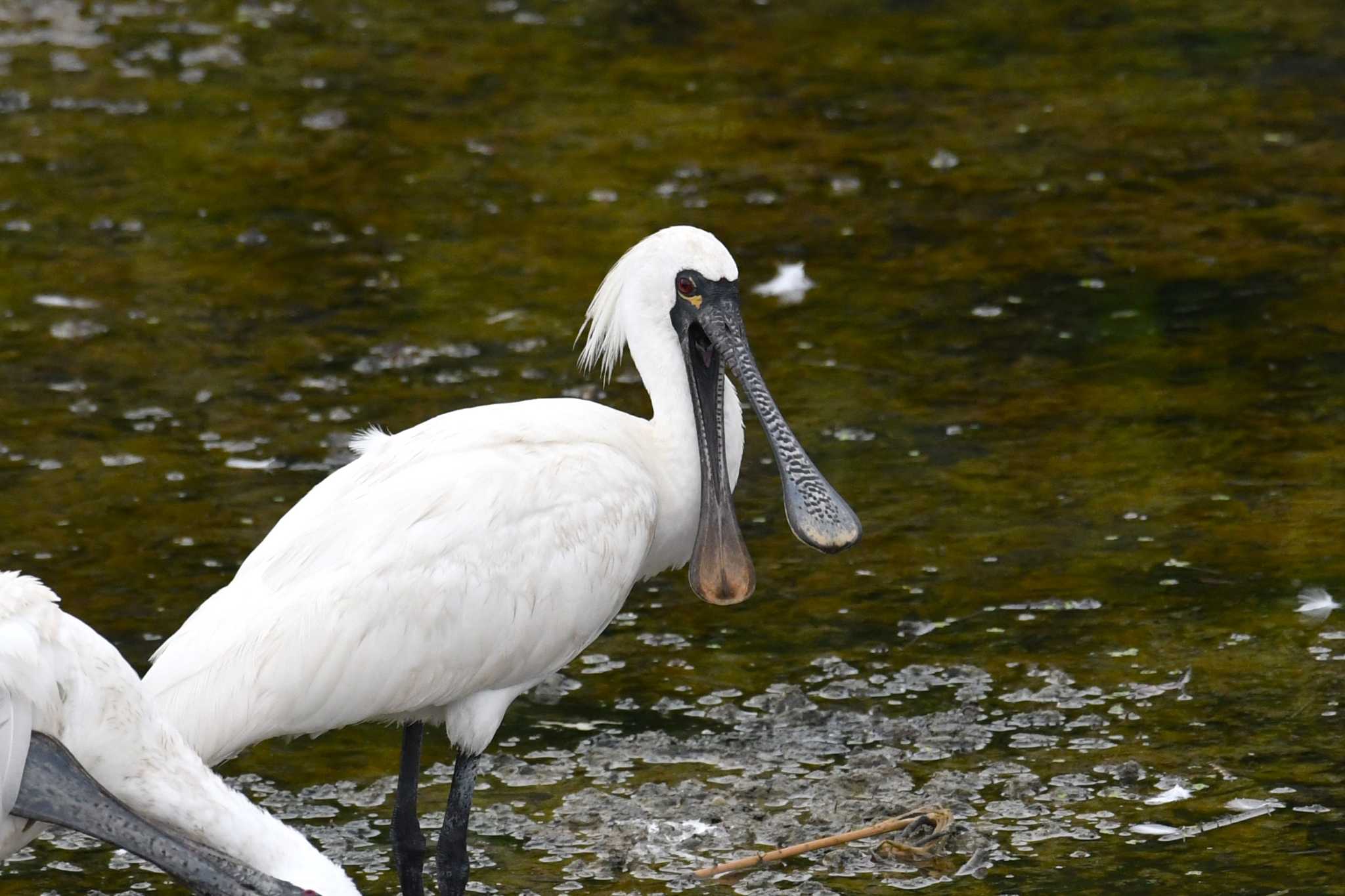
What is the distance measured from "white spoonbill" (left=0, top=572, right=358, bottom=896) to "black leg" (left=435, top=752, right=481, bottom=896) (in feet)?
2.64

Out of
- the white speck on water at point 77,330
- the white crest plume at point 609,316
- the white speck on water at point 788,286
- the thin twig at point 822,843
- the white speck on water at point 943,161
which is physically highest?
the white crest plume at point 609,316

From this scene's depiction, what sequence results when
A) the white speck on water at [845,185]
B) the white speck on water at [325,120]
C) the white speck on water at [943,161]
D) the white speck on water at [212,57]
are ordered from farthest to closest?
1. the white speck on water at [212,57]
2. the white speck on water at [325,120]
3. the white speck on water at [943,161]
4. the white speck on water at [845,185]

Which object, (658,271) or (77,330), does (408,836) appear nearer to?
(658,271)

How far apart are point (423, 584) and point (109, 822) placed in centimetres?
115

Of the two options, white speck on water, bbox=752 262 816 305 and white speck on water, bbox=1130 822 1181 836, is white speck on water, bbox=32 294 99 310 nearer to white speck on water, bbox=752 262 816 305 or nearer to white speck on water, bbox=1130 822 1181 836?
white speck on water, bbox=752 262 816 305

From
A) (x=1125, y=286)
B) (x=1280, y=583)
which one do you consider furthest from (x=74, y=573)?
(x=1125, y=286)

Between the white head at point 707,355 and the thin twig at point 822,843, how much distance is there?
29.9 inches

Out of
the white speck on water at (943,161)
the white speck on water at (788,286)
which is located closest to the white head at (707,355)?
the white speck on water at (788,286)

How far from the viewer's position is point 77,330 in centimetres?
934

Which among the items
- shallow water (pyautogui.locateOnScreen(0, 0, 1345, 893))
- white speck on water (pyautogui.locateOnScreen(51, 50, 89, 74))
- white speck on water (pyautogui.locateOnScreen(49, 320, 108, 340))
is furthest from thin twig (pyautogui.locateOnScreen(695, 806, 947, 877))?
white speck on water (pyautogui.locateOnScreen(51, 50, 89, 74))

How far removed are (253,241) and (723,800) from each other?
16.5ft

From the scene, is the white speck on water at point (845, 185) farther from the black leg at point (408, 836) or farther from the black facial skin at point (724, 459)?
the black leg at point (408, 836)

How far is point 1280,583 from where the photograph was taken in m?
7.06

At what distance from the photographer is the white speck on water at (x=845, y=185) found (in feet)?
35.1
